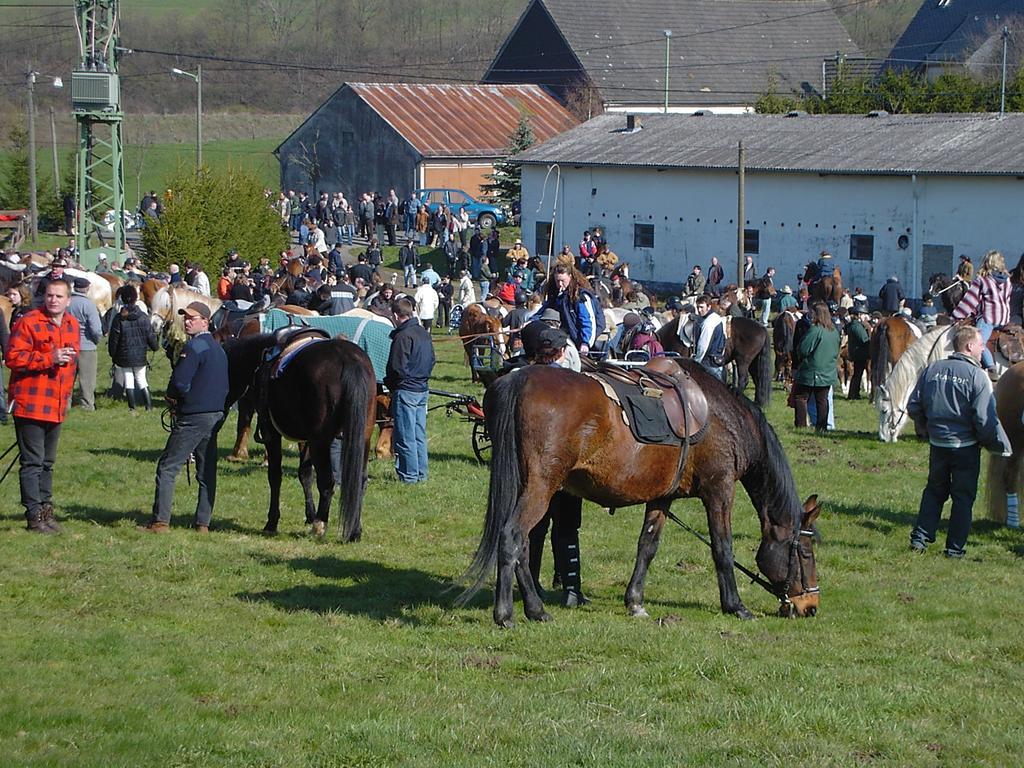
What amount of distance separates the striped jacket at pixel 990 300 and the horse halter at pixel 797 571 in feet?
28.8

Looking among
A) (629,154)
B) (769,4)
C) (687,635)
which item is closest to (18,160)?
(629,154)

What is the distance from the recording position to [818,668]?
8.27 metres

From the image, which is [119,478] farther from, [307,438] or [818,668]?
[818,668]

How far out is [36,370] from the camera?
11.5 metres

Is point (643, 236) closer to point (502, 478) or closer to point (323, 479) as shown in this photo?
point (323, 479)

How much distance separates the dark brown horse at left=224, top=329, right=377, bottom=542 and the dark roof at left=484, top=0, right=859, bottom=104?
60566 millimetres

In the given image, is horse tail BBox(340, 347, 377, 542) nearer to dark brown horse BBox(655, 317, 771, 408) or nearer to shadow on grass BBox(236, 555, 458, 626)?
shadow on grass BBox(236, 555, 458, 626)

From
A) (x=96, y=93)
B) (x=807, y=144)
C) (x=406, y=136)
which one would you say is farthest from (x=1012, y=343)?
(x=406, y=136)

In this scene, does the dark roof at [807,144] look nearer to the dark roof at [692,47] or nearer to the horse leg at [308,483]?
the dark roof at [692,47]

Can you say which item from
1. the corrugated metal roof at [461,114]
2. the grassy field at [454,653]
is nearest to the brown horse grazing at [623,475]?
the grassy field at [454,653]

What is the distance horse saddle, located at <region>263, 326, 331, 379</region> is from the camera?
41.3 ft

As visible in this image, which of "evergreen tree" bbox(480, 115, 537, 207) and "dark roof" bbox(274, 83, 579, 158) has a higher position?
"dark roof" bbox(274, 83, 579, 158)

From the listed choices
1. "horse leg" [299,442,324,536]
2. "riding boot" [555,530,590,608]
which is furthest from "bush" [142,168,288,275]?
"riding boot" [555,530,590,608]

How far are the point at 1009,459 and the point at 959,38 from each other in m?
69.1
